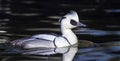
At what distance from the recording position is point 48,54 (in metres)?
18.1

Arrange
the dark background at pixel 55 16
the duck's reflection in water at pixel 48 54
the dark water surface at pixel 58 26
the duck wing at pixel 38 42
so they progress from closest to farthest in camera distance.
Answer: the duck's reflection in water at pixel 48 54 < the dark water surface at pixel 58 26 < the duck wing at pixel 38 42 < the dark background at pixel 55 16

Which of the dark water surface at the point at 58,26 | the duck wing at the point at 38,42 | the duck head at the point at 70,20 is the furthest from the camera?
the duck head at the point at 70,20

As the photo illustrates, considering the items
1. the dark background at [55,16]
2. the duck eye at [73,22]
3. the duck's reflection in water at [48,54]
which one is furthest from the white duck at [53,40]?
the dark background at [55,16]

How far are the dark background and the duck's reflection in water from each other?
72.3 inches


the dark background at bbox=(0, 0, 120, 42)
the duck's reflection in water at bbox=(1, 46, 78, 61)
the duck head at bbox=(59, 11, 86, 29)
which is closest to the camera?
the duck's reflection in water at bbox=(1, 46, 78, 61)

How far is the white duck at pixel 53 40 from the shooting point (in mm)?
18750

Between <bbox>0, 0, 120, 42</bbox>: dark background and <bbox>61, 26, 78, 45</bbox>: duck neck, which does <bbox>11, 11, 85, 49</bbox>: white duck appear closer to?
<bbox>61, 26, 78, 45</bbox>: duck neck

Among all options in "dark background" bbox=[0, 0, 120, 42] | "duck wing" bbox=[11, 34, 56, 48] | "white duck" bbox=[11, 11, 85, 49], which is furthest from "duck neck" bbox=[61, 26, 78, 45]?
"dark background" bbox=[0, 0, 120, 42]

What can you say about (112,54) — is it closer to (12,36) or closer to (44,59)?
(44,59)

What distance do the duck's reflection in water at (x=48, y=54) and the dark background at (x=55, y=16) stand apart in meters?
1.84

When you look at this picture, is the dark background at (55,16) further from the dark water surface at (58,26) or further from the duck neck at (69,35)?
the duck neck at (69,35)

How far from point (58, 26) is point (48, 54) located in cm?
538

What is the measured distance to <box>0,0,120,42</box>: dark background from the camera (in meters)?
21.6

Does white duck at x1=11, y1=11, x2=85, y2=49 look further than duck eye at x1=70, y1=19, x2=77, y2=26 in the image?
No
